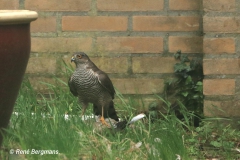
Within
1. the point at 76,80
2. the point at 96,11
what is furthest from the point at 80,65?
the point at 96,11

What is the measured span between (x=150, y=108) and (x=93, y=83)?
0.71 meters

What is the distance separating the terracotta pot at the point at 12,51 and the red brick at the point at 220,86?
159 centimetres

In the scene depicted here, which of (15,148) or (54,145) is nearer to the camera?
(54,145)

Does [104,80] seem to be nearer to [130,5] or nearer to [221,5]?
[130,5]

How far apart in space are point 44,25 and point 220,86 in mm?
1311

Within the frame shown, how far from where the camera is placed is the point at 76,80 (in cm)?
411

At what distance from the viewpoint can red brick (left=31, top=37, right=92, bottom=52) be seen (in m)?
4.72

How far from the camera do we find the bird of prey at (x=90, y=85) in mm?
4105

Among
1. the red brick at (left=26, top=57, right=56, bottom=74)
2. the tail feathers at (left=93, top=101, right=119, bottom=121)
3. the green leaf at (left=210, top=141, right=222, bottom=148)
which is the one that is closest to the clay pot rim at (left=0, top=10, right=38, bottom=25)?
the tail feathers at (left=93, top=101, right=119, bottom=121)

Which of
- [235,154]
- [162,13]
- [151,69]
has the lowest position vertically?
[235,154]

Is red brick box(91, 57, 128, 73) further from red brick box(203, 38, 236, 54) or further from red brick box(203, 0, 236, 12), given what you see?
red brick box(203, 0, 236, 12)

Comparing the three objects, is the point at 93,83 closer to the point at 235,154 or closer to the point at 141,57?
the point at 141,57

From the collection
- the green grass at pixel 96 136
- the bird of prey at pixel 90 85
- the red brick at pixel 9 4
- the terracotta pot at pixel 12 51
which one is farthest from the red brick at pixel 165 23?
the terracotta pot at pixel 12 51

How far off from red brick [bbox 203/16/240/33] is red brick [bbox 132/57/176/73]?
43 cm
